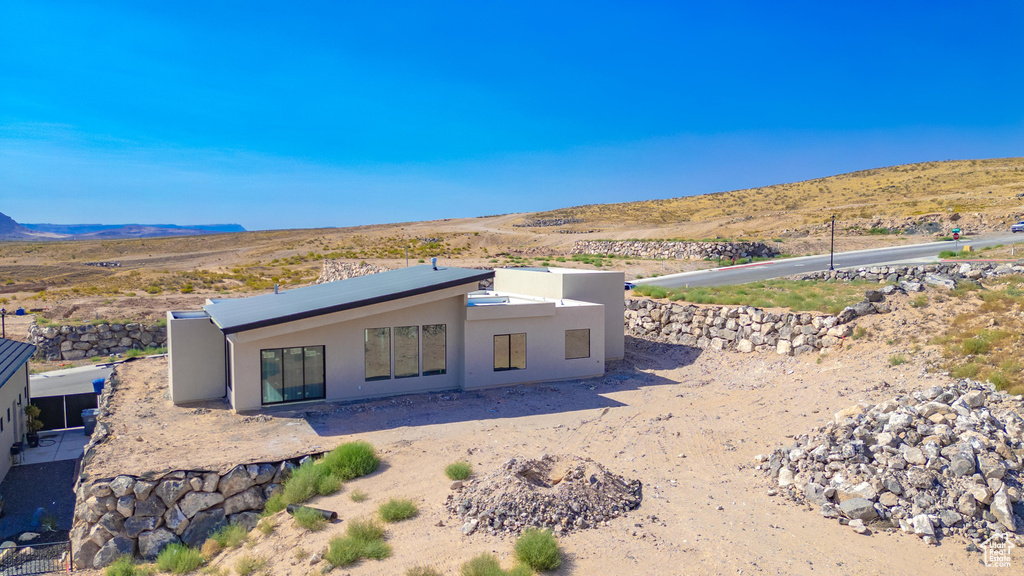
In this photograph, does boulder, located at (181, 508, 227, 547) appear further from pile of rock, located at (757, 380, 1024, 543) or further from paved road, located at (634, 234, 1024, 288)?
paved road, located at (634, 234, 1024, 288)

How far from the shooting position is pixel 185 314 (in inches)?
833

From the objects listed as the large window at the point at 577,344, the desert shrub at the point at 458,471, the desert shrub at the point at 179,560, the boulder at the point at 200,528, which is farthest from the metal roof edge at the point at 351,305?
the desert shrub at the point at 458,471

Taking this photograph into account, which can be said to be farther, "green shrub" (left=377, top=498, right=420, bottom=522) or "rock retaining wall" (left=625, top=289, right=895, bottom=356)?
"rock retaining wall" (left=625, top=289, right=895, bottom=356)

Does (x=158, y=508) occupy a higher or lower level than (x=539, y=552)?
lower

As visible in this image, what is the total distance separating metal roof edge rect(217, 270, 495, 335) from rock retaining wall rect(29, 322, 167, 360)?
20134mm

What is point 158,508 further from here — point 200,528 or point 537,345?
point 537,345

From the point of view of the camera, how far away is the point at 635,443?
1564 centimetres

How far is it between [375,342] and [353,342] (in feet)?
2.36

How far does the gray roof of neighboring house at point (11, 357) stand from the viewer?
18.0 m

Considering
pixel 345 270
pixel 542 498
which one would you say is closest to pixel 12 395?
pixel 542 498

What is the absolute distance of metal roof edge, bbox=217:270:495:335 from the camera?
666 inches

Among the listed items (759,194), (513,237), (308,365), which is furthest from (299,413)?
(759,194)

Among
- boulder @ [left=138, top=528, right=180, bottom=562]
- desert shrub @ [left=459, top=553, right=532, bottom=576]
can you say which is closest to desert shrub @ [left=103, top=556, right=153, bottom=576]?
boulder @ [left=138, top=528, right=180, bottom=562]

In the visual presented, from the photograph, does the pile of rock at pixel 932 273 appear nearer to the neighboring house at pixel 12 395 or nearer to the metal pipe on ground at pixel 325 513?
the metal pipe on ground at pixel 325 513
